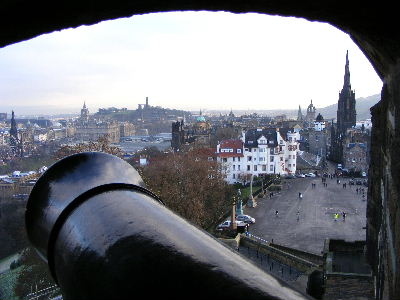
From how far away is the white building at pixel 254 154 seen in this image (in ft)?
140

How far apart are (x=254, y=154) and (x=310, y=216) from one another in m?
18.8

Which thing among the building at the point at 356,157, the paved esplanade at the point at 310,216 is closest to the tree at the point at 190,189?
the paved esplanade at the point at 310,216

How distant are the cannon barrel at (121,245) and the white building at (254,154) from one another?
39.6 metres

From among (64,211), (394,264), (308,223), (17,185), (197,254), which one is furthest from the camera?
(17,185)

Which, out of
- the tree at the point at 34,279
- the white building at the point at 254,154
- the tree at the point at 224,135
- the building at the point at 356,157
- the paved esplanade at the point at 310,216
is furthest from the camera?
the tree at the point at 224,135

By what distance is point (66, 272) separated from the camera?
1773 mm

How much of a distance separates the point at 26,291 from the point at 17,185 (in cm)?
2114

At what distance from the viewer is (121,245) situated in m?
1.65

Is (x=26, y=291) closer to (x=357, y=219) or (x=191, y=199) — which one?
(x=191, y=199)

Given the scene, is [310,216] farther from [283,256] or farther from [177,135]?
[177,135]

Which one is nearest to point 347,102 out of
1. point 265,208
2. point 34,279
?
point 265,208

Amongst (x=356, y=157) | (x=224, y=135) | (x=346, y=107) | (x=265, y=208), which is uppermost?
(x=346, y=107)

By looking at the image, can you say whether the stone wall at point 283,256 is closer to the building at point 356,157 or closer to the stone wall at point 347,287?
the stone wall at point 347,287

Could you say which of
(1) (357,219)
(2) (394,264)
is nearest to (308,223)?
(1) (357,219)
